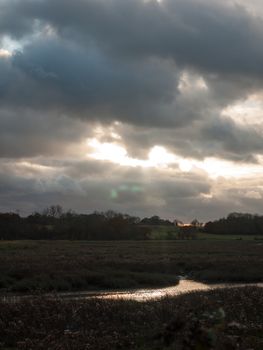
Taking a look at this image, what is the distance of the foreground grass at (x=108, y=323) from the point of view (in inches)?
497

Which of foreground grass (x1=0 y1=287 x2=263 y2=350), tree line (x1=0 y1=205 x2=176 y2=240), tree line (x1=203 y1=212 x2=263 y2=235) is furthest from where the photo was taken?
tree line (x1=203 y1=212 x2=263 y2=235)

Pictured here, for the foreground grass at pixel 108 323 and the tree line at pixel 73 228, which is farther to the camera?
the tree line at pixel 73 228

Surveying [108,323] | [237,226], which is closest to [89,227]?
[237,226]

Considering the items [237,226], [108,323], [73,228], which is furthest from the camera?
[237,226]

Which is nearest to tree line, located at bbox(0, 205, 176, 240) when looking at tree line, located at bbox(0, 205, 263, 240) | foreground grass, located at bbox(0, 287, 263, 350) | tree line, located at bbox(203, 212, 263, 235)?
tree line, located at bbox(0, 205, 263, 240)

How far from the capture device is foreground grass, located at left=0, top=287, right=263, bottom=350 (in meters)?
12.6

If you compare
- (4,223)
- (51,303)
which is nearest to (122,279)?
(51,303)

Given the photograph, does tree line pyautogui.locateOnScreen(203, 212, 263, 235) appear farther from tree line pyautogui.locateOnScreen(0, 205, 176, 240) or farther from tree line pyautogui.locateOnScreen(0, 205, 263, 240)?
tree line pyautogui.locateOnScreen(0, 205, 176, 240)

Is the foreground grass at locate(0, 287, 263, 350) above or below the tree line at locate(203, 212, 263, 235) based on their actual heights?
below

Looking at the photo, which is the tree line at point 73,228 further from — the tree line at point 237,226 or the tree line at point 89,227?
the tree line at point 237,226

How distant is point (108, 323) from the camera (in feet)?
53.2

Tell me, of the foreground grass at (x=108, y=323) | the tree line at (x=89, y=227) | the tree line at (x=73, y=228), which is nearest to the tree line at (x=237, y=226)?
the tree line at (x=89, y=227)

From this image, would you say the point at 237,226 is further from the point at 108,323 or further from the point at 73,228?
the point at 108,323

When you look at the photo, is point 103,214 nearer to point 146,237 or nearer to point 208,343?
point 146,237
